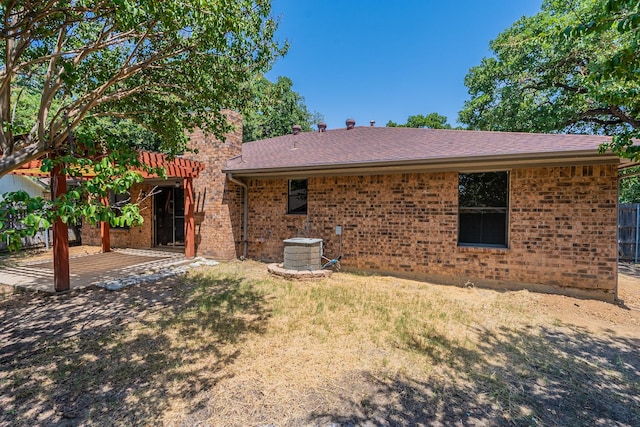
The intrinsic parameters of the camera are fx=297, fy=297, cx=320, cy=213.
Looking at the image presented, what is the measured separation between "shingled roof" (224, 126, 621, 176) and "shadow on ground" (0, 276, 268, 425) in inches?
143

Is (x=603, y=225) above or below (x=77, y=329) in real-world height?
above

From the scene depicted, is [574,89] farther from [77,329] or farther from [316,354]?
[77,329]

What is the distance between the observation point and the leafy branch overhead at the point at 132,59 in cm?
321

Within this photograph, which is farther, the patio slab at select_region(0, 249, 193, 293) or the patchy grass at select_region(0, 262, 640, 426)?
the patio slab at select_region(0, 249, 193, 293)

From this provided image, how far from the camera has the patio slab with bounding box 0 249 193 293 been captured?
6.14m

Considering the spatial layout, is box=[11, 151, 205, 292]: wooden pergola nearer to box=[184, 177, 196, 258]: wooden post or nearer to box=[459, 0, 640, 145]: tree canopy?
box=[184, 177, 196, 258]: wooden post

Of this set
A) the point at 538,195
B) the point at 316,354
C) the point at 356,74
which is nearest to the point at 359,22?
the point at 356,74

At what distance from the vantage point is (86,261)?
8414 millimetres

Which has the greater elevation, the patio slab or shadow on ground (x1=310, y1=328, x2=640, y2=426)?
the patio slab

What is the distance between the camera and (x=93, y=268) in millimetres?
7539

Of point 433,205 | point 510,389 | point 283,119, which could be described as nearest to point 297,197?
point 433,205

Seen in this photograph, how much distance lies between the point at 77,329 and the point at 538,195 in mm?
8193

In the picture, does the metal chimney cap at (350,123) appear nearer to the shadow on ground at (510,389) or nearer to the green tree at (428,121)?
the shadow on ground at (510,389)

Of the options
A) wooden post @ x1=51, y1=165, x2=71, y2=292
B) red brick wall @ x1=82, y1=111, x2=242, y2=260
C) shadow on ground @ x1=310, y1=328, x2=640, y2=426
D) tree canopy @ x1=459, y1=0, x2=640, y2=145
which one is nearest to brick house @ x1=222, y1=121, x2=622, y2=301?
red brick wall @ x1=82, y1=111, x2=242, y2=260
